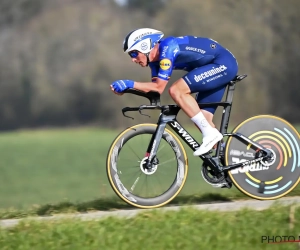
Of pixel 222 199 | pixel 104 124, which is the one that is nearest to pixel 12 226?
pixel 222 199

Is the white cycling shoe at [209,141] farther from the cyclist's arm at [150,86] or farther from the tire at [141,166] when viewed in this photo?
the cyclist's arm at [150,86]

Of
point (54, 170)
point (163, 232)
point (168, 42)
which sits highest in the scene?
point (168, 42)

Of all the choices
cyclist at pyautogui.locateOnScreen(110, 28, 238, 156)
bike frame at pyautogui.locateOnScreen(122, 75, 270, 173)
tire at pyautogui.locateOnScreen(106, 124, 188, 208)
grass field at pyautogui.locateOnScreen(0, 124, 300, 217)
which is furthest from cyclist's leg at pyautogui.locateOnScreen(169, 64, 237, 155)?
grass field at pyautogui.locateOnScreen(0, 124, 300, 217)

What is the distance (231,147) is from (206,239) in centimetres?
165

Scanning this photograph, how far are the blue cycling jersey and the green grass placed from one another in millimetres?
1311

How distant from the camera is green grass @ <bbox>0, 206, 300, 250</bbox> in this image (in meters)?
5.09

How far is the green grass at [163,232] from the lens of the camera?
16.7 ft

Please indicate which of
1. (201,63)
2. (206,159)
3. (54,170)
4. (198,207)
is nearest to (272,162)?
(206,159)

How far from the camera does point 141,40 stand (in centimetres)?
629

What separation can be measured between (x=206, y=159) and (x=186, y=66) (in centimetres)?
88

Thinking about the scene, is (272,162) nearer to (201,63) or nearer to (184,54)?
(201,63)

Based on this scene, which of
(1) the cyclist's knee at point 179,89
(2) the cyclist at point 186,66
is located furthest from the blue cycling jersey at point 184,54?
(1) the cyclist's knee at point 179,89

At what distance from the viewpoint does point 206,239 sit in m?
5.15

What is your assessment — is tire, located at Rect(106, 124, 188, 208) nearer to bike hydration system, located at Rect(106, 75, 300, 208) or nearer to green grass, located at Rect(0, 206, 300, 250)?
bike hydration system, located at Rect(106, 75, 300, 208)
